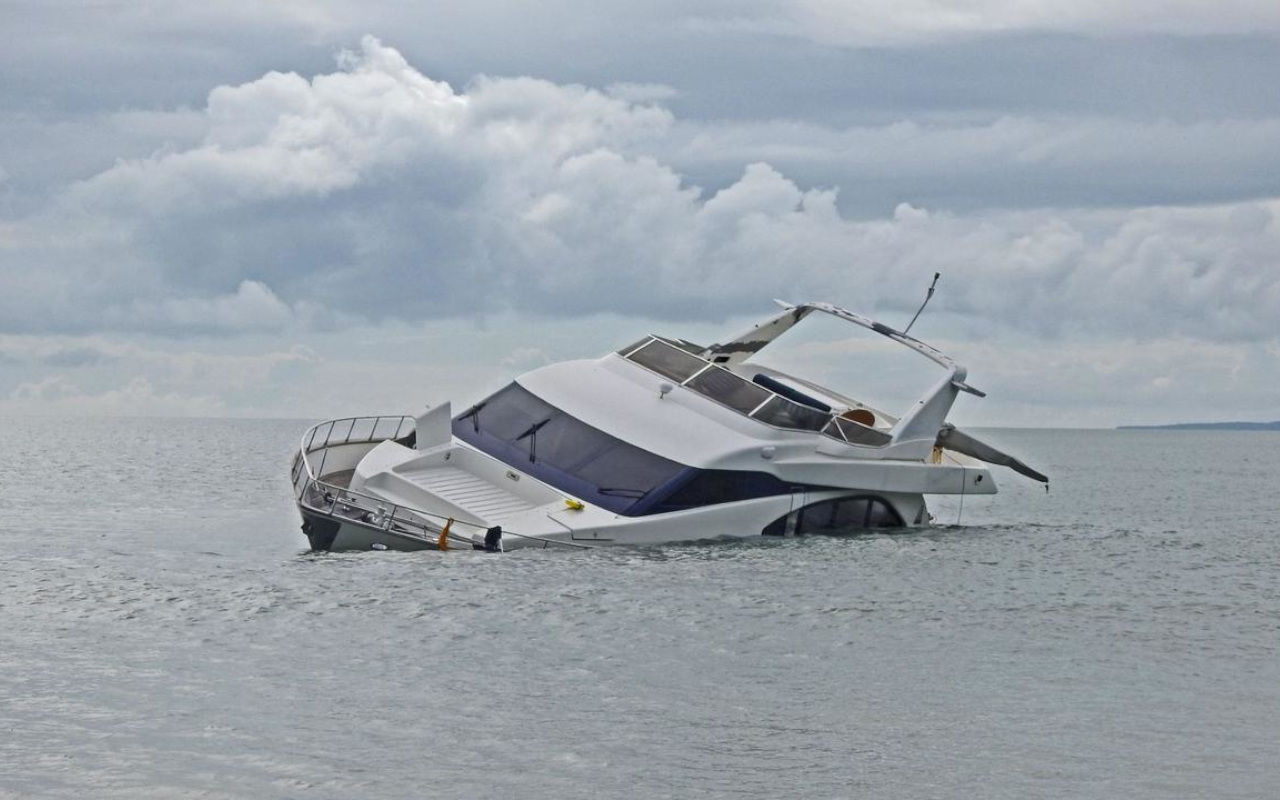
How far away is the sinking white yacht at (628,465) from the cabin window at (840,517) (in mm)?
32

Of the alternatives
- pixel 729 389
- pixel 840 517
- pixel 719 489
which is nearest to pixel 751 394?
pixel 729 389

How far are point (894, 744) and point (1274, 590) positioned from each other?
1484 cm

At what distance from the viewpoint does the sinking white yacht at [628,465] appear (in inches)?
946

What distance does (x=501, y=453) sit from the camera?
2705cm

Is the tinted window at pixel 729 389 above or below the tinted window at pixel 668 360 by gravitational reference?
below

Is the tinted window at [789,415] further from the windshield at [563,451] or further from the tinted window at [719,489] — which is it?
the windshield at [563,451]

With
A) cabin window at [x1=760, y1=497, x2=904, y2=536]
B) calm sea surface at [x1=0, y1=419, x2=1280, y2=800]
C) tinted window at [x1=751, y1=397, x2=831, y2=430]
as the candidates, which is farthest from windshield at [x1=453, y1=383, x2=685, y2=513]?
tinted window at [x1=751, y1=397, x2=831, y2=430]

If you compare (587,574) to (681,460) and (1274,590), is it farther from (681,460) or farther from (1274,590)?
(1274,590)

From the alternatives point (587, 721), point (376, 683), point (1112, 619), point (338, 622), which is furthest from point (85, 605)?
point (1112, 619)

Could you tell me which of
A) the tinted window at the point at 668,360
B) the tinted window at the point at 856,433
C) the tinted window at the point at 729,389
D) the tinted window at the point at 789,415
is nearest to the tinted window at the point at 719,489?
the tinted window at the point at 789,415

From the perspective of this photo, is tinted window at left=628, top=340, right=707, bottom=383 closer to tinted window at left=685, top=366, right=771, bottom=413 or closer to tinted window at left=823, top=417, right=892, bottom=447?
tinted window at left=685, top=366, right=771, bottom=413

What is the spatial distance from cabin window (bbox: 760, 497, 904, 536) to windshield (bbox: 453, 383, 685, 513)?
8.42ft

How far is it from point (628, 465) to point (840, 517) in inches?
178

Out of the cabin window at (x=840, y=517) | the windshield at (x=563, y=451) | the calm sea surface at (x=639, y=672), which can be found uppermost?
the windshield at (x=563, y=451)
